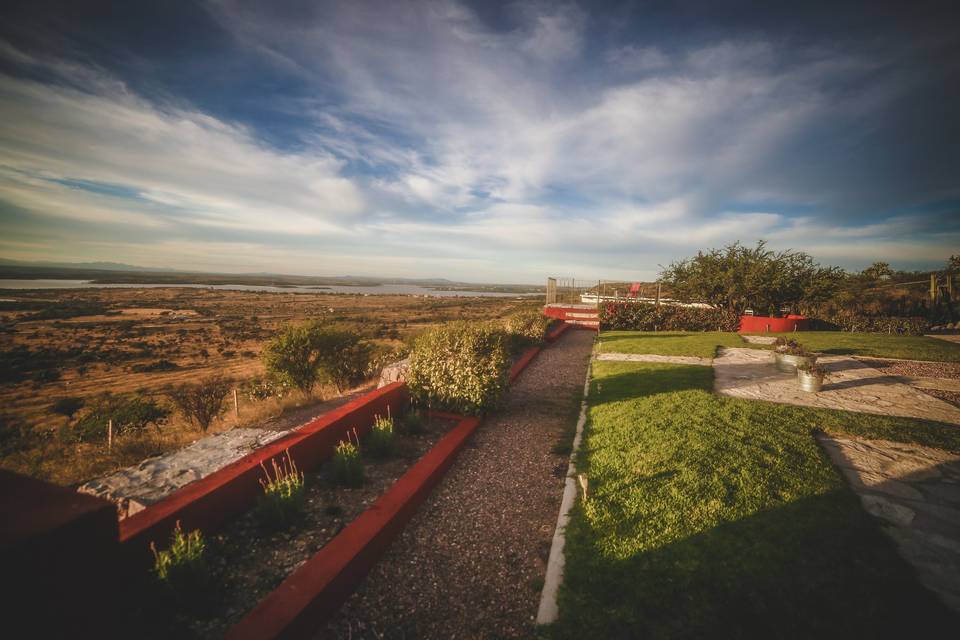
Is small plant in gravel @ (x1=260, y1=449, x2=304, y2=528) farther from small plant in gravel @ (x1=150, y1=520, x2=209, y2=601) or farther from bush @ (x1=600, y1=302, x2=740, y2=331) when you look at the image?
bush @ (x1=600, y1=302, x2=740, y2=331)

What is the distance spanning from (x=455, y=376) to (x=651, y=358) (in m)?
7.28

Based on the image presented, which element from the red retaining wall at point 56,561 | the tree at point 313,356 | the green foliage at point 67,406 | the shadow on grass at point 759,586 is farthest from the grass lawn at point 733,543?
the green foliage at point 67,406

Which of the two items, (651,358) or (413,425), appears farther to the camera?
(651,358)

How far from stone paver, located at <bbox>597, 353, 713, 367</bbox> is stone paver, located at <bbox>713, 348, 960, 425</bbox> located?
1.53 ft

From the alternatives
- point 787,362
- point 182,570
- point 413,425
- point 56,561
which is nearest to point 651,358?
point 787,362

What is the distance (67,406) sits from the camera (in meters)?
13.3

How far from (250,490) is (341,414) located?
5.00ft

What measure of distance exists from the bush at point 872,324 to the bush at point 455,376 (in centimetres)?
1861

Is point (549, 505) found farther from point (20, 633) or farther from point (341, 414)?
point (20, 633)

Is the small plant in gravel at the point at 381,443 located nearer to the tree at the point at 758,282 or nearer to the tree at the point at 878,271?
the tree at the point at 758,282

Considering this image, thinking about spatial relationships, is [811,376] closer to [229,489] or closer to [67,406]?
[229,489]

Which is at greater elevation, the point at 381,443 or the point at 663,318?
the point at 663,318

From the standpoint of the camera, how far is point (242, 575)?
9.59ft

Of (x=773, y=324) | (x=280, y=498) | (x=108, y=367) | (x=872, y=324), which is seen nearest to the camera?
(x=280, y=498)
